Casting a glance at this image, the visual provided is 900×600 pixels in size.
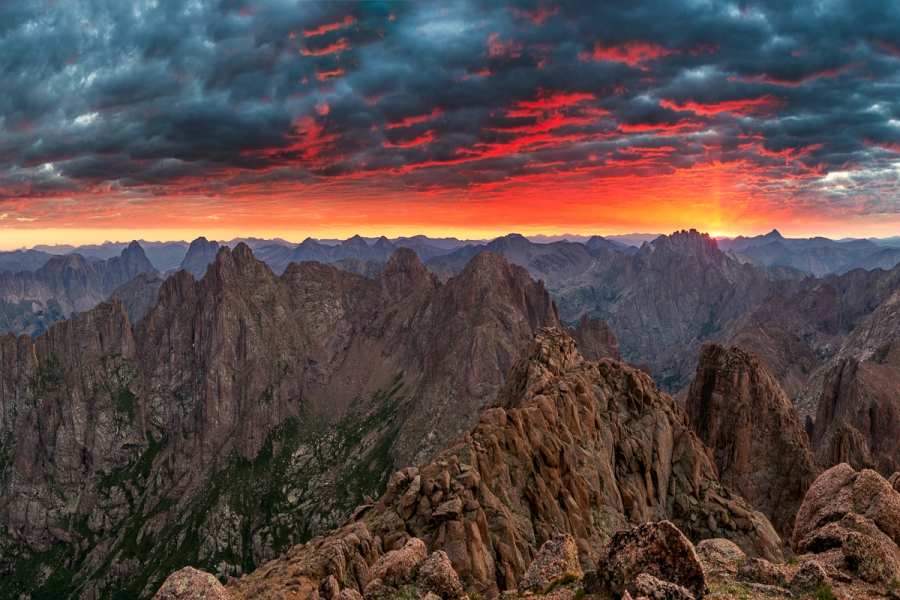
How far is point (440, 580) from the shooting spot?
32.6m

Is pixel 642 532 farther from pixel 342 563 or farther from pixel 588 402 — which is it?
pixel 588 402

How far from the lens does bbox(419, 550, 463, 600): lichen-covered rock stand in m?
32.4

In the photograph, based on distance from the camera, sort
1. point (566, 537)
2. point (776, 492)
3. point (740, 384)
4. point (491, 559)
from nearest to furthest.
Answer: point (566, 537), point (491, 559), point (776, 492), point (740, 384)

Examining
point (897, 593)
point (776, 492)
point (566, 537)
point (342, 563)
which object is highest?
point (897, 593)

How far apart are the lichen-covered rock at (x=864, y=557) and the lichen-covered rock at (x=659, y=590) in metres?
11.6

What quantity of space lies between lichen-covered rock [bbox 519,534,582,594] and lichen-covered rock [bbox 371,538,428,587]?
770 cm

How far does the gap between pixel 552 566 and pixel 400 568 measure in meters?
10.9

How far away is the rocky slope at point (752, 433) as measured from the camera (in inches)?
4318

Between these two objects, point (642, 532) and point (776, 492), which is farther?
point (776, 492)

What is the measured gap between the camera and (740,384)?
421 feet

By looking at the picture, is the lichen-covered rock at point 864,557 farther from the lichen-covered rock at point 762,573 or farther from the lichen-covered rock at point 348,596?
the lichen-covered rock at point 348,596

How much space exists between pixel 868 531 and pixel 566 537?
62.2 feet

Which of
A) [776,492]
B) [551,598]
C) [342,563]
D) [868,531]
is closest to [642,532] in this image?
[551,598]

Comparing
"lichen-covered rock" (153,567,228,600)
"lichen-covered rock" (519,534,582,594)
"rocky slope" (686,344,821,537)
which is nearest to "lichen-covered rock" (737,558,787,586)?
"lichen-covered rock" (519,534,582,594)
